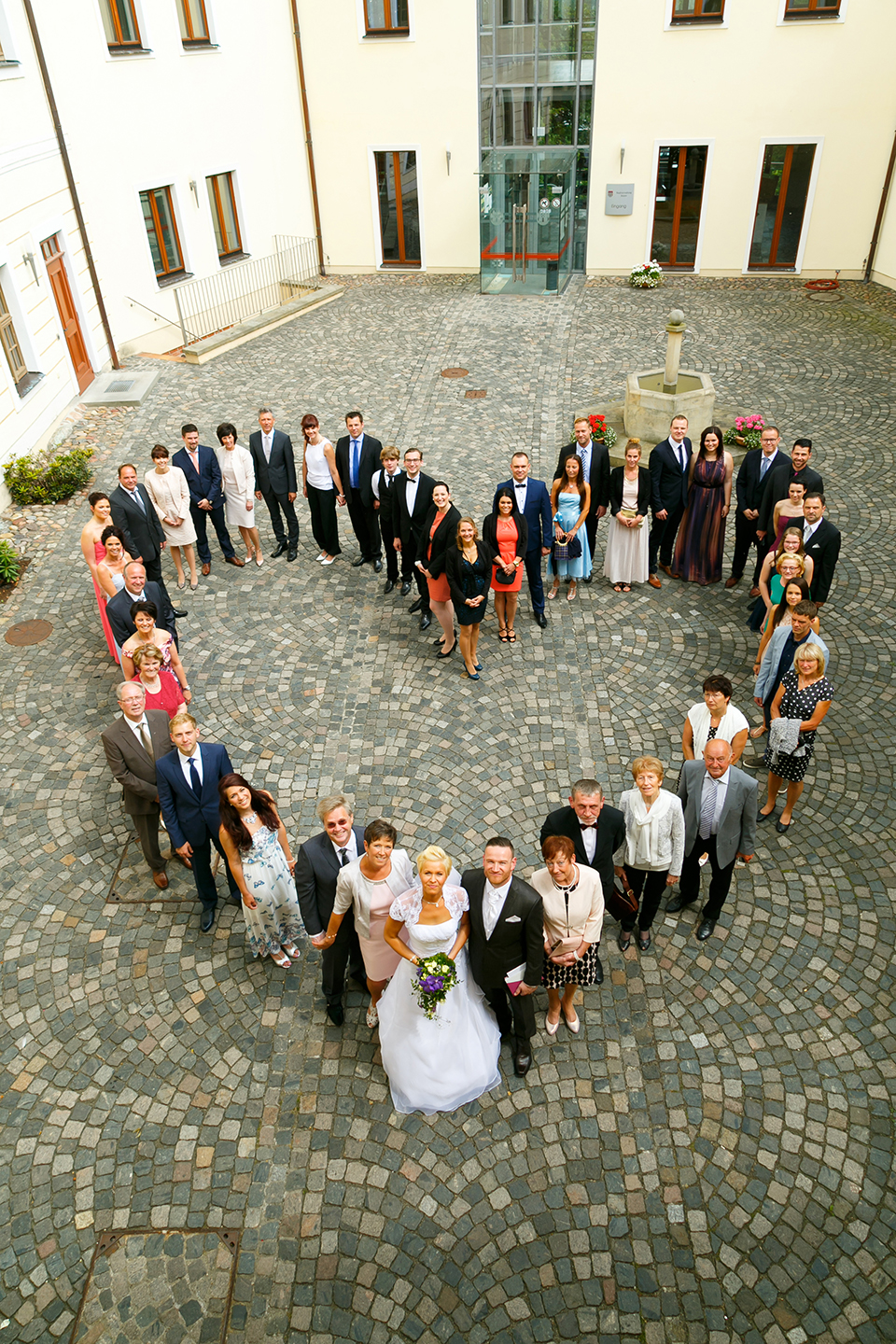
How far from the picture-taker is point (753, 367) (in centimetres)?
1627

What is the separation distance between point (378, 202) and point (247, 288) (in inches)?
173

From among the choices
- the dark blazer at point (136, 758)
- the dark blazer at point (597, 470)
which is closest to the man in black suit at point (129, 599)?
the dark blazer at point (136, 758)

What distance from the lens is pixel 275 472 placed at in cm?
1112

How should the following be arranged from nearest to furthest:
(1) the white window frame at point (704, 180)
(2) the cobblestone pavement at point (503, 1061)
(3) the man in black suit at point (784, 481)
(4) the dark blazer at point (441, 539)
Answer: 1. (2) the cobblestone pavement at point (503, 1061)
2. (4) the dark blazer at point (441, 539)
3. (3) the man in black suit at point (784, 481)
4. (1) the white window frame at point (704, 180)

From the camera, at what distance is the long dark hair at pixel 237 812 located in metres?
5.98

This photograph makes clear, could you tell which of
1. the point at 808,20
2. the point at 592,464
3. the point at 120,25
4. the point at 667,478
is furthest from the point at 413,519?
the point at 808,20

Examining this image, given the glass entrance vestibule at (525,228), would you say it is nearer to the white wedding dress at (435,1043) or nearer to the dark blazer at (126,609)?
the dark blazer at (126,609)

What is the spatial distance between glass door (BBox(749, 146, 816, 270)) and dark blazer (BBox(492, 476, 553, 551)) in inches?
605

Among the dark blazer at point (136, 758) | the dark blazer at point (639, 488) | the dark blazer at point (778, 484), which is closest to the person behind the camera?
the dark blazer at point (136, 758)

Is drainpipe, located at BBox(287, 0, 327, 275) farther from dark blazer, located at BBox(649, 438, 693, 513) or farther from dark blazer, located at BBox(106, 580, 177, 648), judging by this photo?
dark blazer, located at BBox(106, 580, 177, 648)

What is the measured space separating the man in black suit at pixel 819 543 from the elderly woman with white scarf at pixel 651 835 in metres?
3.52

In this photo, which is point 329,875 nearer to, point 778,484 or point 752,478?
point 778,484

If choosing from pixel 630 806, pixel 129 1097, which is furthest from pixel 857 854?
pixel 129 1097

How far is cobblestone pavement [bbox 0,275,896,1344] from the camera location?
491cm
